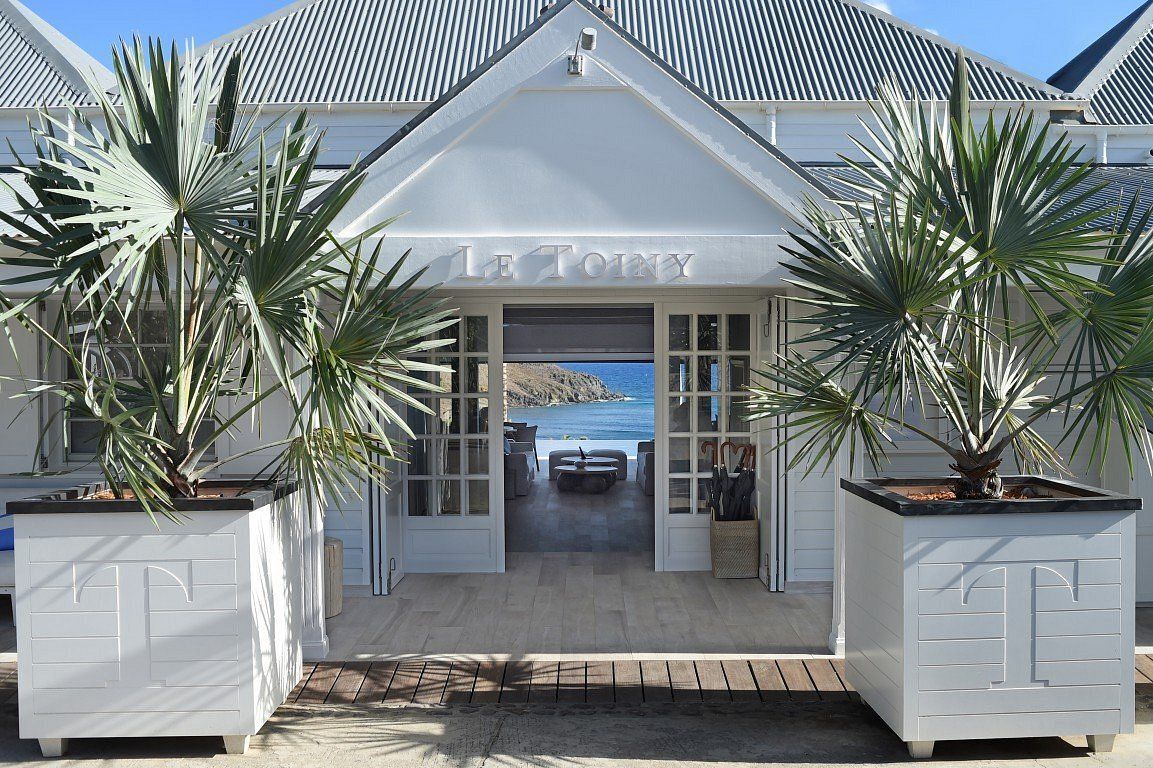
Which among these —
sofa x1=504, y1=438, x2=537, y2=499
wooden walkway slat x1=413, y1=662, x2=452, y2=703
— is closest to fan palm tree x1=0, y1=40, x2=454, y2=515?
wooden walkway slat x1=413, y1=662, x2=452, y2=703

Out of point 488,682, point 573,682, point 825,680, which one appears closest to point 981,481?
point 825,680

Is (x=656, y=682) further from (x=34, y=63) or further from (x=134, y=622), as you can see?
(x=34, y=63)

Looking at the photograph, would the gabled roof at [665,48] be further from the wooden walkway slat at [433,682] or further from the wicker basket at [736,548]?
the wooden walkway slat at [433,682]

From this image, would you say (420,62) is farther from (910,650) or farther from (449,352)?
(910,650)

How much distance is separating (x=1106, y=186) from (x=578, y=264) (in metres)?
4.28

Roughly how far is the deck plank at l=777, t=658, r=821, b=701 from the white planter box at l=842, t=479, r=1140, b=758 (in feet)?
2.47

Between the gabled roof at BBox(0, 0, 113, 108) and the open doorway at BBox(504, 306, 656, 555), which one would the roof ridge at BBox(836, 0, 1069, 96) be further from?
the gabled roof at BBox(0, 0, 113, 108)

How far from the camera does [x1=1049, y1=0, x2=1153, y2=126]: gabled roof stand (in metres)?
11.5

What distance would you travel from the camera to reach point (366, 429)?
6.50 metres

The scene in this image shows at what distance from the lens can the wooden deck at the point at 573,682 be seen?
190 inches

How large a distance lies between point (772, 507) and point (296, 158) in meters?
4.28

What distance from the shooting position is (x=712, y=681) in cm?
503

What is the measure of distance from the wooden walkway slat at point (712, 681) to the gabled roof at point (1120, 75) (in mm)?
9509

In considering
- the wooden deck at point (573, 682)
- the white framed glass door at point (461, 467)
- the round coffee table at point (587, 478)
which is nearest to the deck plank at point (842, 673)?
the wooden deck at point (573, 682)
